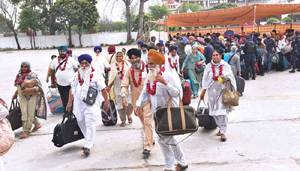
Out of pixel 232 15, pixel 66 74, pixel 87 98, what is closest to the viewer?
pixel 87 98

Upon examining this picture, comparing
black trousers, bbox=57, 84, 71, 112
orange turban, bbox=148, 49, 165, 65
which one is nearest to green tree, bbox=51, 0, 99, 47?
black trousers, bbox=57, 84, 71, 112

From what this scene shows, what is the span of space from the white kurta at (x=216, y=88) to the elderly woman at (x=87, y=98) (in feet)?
5.76

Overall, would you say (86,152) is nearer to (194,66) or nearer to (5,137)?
(5,137)

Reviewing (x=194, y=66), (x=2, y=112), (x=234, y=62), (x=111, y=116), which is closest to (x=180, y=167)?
(x=2, y=112)

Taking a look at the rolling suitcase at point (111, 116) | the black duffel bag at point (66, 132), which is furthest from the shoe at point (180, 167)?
the rolling suitcase at point (111, 116)

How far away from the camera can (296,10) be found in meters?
21.4

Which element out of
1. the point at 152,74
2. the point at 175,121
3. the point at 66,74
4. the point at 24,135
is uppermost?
the point at 152,74

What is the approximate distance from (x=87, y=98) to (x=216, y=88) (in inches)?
85.2

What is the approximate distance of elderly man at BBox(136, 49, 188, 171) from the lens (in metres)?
5.05

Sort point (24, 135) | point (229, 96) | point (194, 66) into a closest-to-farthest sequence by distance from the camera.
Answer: point (229, 96) < point (24, 135) < point (194, 66)

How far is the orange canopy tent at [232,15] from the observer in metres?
20.6

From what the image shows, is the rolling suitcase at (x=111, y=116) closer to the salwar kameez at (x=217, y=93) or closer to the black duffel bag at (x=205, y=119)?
the black duffel bag at (x=205, y=119)

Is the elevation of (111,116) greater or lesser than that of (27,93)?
lesser

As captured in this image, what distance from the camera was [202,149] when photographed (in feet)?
21.2
